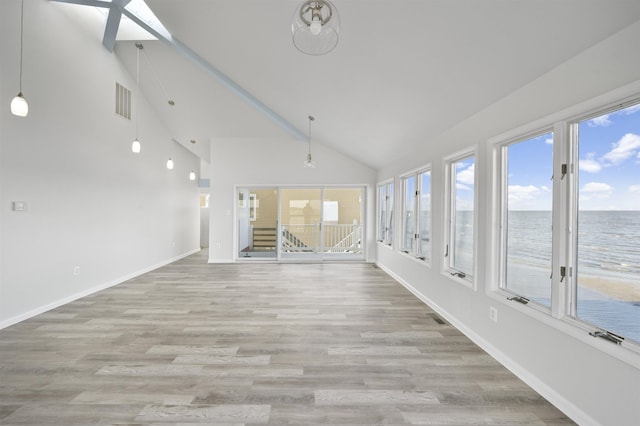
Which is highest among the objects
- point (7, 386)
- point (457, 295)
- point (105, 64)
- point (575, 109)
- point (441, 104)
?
point (105, 64)

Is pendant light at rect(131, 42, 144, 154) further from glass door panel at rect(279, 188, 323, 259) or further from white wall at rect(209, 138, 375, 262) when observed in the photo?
glass door panel at rect(279, 188, 323, 259)

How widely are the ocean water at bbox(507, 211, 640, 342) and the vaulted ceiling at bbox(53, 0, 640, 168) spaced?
3.55ft

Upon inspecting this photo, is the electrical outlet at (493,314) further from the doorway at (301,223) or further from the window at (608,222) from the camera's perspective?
the doorway at (301,223)

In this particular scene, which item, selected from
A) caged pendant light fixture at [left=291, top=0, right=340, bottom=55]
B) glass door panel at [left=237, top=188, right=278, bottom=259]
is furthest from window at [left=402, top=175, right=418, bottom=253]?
caged pendant light fixture at [left=291, top=0, right=340, bottom=55]

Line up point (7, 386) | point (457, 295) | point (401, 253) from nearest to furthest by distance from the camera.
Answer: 1. point (7, 386)
2. point (457, 295)
3. point (401, 253)

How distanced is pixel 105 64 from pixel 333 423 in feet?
19.6

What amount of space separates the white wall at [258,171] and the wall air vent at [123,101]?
2005mm

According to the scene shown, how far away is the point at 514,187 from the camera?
8.54ft

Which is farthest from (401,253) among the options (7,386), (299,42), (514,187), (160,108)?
(160,108)

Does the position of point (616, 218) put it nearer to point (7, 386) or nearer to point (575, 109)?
point (575, 109)

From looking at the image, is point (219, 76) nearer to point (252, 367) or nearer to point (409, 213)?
point (409, 213)

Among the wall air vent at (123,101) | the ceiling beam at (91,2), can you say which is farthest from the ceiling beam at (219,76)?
the wall air vent at (123,101)

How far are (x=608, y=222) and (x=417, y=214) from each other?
3.05m

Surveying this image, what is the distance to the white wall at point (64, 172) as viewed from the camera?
129 inches
